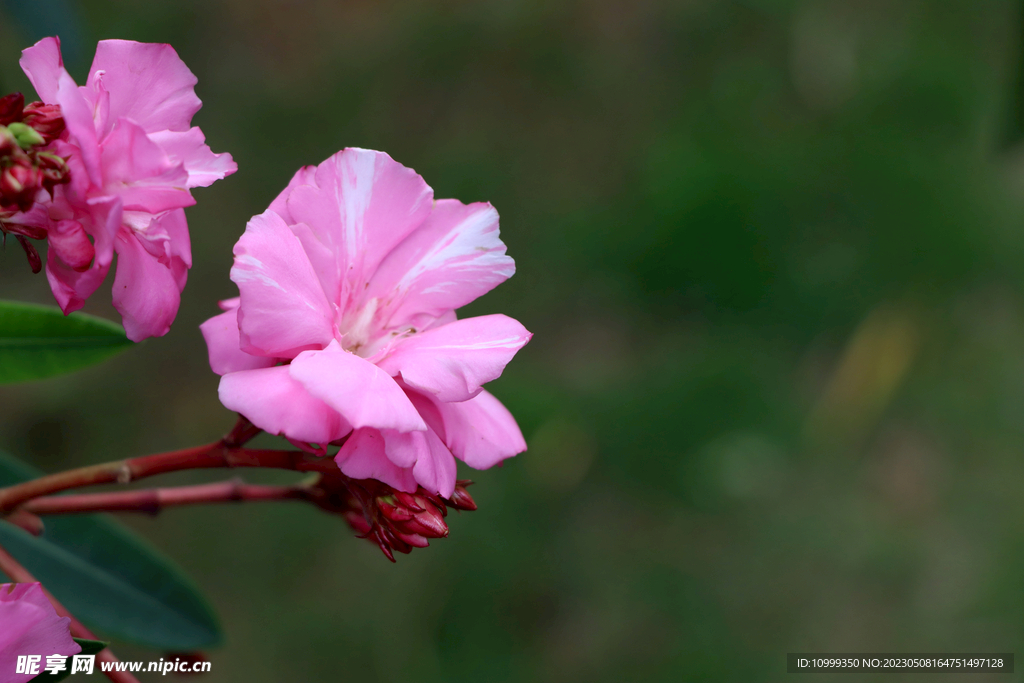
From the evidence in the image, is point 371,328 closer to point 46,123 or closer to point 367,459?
point 367,459

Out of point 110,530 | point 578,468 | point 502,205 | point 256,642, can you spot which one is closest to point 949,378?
point 578,468

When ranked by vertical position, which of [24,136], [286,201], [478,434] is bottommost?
[478,434]

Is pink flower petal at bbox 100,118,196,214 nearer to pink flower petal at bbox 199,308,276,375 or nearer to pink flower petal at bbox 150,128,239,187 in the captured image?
pink flower petal at bbox 150,128,239,187

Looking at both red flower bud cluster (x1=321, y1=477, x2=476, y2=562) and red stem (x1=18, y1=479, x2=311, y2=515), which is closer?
red flower bud cluster (x1=321, y1=477, x2=476, y2=562)

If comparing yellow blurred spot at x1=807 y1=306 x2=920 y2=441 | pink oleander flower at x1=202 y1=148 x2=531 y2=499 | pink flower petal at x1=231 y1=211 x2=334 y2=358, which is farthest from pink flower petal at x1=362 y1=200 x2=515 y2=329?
yellow blurred spot at x1=807 y1=306 x2=920 y2=441

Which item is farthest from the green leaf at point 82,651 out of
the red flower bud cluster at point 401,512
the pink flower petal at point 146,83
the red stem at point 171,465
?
the pink flower petal at point 146,83

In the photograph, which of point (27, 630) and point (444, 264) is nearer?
point (27, 630)

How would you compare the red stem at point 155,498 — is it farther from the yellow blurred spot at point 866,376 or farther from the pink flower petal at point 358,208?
the yellow blurred spot at point 866,376

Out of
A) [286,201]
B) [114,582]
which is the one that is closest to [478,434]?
[286,201]
